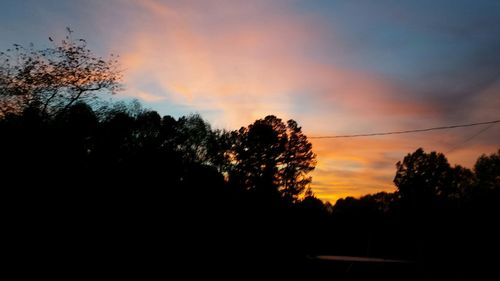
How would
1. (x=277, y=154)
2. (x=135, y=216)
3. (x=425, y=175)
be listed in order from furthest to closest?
(x=425, y=175) < (x=277, y=154) < (x=135, y=216)

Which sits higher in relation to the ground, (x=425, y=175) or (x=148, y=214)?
(x=425, y=175)

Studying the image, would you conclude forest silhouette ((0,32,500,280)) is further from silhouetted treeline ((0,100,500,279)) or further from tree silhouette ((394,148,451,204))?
tree silhouette ((394,148,451,204))

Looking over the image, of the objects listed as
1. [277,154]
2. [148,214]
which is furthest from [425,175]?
[148,214]

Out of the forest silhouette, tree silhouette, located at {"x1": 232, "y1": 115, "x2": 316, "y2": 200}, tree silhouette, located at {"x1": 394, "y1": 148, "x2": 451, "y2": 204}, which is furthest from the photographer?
tree silhouette, located at {"x1": 394, "y1": 148, "x2": 451, "y2": 204}

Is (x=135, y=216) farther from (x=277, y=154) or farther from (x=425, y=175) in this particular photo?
(x=425, y=175)

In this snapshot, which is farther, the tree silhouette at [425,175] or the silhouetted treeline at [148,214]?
the tree silhouette at [425,175]

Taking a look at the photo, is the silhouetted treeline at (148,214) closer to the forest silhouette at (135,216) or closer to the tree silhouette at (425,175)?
the forest silhouette at (135,216)

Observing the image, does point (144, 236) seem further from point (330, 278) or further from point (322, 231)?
point (322, 231)

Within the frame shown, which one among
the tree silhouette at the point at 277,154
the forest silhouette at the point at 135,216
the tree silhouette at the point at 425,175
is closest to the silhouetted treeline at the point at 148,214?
the forest silhouette at the point at 135,216

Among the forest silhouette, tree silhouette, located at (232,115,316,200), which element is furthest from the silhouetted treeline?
tree silhouette, located at (232,115,316,200)

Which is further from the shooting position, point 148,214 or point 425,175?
point 425,175

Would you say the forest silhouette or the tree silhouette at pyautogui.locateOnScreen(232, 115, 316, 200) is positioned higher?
the tree silhouette at pyautogui.locateOnScreen(232, 115, 316, 200)

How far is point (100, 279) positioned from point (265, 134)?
47607mm

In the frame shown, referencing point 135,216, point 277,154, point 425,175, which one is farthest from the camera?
point 425,175
